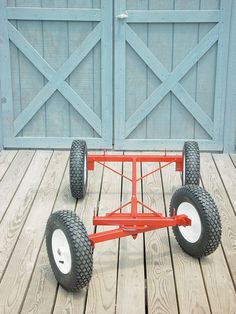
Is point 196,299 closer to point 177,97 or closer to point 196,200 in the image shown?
point 196,200

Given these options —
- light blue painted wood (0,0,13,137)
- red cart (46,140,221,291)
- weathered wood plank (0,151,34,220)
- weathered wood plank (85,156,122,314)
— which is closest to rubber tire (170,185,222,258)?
red cart (46,140,221,291)

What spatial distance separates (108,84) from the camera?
640cm

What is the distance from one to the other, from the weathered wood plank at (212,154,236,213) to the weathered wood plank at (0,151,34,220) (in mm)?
1952

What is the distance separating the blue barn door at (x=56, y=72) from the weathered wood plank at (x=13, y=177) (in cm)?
28

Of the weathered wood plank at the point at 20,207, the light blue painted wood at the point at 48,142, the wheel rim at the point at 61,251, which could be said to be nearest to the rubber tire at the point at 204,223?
the wheel rim at the point at 61,251

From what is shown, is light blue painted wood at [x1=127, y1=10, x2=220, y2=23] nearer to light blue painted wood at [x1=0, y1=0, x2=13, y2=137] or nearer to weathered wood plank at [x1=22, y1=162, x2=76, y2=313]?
light blue painted wood at [x1=0, y1=0, x2=13, y2=137]

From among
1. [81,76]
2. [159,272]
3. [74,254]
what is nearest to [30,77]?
[81,76]

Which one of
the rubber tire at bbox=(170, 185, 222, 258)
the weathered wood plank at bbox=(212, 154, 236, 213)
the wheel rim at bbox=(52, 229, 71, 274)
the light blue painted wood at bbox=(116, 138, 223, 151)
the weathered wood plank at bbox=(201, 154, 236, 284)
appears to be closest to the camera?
the wheel rim at bbox=(52, 229, 71, 274)

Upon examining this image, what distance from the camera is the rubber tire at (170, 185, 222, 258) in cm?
382

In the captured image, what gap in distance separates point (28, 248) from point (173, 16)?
121 inches

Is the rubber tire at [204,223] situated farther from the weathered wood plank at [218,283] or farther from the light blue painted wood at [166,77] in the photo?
the light blue painted wood at [166,77]

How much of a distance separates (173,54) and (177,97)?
1.52ft

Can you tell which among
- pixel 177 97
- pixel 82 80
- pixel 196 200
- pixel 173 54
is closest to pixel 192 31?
pixel 173 54

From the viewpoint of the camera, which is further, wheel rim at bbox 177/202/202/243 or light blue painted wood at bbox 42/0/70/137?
light blue painted wood at bbox 42/0/70/137
